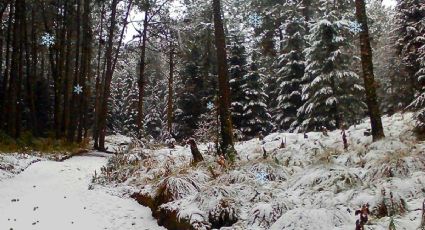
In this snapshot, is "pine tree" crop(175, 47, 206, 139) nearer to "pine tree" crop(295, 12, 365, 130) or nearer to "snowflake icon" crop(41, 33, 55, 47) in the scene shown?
"snowflake icon" crop(41, 33, 55, 47)

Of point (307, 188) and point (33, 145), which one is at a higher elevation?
point (33, 145)

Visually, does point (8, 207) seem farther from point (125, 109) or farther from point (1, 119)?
point (125, 109)

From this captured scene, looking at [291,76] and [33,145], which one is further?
[291,76]

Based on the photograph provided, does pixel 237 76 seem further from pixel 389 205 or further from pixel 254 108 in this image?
pixel 389 205

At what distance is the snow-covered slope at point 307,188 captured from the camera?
211 inches

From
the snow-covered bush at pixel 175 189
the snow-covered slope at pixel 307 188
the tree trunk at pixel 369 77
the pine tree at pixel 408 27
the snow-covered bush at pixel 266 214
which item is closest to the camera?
the snow-covered slope at pixel 307 188

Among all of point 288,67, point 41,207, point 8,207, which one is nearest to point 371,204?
point 41,207

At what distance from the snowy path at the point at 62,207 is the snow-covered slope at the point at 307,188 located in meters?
0.50

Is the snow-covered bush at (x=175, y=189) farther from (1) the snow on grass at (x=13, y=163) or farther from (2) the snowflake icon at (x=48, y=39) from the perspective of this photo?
(2) the snowflake icon at (x=48, y=39)

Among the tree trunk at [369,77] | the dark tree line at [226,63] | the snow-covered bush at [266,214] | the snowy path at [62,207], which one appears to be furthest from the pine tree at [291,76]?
the snow-covered bush at [266,214]

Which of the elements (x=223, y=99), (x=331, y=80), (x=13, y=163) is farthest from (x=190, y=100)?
(x=223, y=99)

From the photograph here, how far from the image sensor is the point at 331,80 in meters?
17.6

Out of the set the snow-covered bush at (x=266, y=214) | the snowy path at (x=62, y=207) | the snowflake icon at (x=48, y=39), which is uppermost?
the snowflake icon at (x=48, y=39)

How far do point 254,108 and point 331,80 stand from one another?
5.80m
